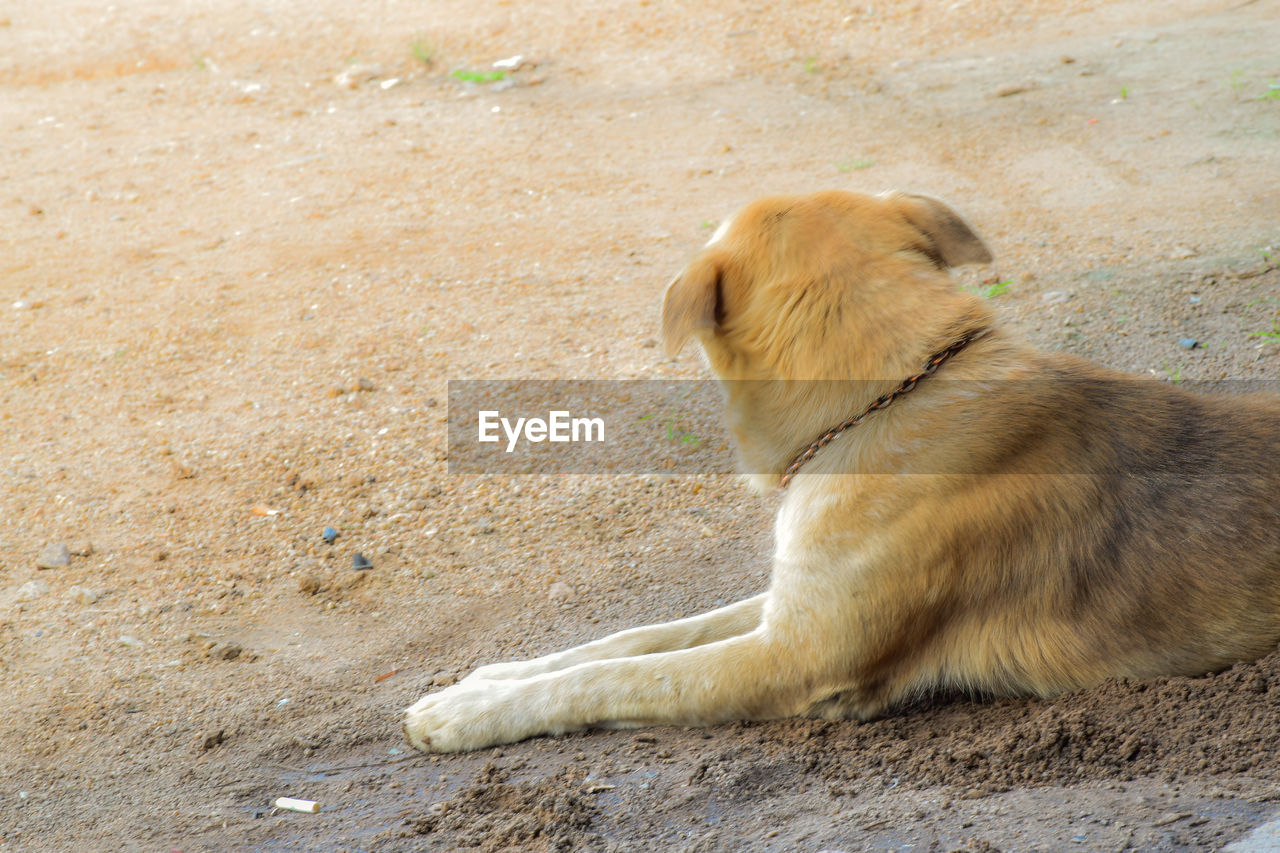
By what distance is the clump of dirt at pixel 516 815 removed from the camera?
2836 mm

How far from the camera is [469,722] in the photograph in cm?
337

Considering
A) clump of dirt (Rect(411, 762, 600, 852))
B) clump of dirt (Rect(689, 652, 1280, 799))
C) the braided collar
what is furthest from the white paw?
the braided collar

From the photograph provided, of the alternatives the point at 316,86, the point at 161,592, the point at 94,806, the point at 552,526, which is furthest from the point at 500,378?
the point at 316,86

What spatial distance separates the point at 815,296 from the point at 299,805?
6.45 ft

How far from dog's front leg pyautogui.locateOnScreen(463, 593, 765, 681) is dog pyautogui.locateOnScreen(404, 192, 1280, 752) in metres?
0.27

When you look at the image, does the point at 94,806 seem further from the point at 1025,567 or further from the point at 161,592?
the point at 1025,567

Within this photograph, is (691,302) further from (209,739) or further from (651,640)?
(209,739)

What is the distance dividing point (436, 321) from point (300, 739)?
302 cm

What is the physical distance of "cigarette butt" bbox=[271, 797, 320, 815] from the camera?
10.4 ft

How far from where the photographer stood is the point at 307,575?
4.45 m

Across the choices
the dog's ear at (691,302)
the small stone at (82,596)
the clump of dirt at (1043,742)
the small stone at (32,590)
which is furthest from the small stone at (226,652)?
the dog's ear at (691,302)

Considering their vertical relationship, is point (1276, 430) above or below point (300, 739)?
above

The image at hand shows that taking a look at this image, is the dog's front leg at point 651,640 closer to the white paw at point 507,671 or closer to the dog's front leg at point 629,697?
the white paw at point 507,671


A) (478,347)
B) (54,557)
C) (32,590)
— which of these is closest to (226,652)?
(32,590)
